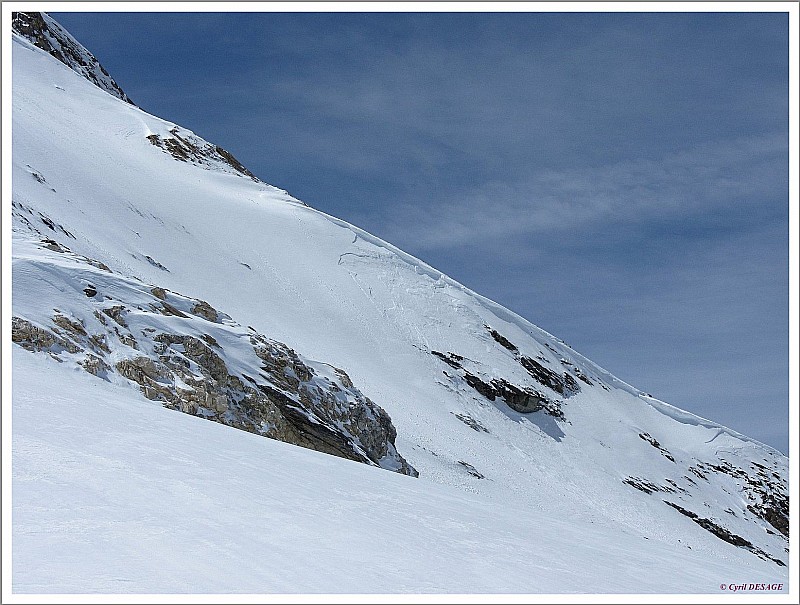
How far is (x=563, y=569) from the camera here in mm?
6223

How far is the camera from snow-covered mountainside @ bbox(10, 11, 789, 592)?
5750mm

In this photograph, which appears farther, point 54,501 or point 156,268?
point 156,268

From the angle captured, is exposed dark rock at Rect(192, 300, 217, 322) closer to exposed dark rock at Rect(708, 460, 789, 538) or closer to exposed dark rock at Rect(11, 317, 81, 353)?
exposed dark rock at Rect(11, 317, 81, 353)

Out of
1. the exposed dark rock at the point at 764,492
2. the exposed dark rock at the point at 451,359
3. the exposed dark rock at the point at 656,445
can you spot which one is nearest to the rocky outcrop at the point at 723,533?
the exposed dark rock at the point at 764,492

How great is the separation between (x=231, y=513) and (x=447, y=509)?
8.80ft

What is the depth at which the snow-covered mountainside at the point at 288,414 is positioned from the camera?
575 cm

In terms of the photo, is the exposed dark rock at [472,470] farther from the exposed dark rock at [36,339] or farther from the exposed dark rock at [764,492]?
the exposed dark rock at [764,492]

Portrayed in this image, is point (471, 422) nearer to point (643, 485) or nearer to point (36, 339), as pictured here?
point (643, 485)

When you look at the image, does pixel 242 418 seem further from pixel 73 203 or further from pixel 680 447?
pixel 680 447

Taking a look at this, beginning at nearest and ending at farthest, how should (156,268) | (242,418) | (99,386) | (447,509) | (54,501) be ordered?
(54,501) → (447,509) → (99,386) → (242,418) → (156,268)

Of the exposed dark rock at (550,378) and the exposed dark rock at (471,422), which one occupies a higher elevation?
the exposed dark rock at (550,378)

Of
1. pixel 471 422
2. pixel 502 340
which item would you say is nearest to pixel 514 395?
pixel 502 340

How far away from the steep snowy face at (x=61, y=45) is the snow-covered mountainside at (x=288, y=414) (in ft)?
27.4

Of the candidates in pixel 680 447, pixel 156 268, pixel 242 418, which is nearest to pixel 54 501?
pixel 242 418
